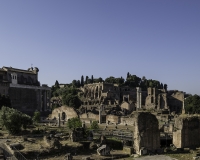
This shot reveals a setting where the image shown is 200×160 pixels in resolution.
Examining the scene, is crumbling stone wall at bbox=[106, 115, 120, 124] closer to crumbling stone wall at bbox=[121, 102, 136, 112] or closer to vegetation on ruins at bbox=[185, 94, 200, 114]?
crumbling stone wall at bbox=[121, 102, 136, 112]

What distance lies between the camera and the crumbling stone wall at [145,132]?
25.0 meters

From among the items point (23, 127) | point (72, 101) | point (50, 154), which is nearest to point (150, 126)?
point (50, 154)

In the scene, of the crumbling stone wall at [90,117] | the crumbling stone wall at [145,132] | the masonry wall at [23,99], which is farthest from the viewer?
the masonry wall at [23,99]

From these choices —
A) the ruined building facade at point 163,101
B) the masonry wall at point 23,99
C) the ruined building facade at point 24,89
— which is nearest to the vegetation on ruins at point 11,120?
the ruined building facade at point 24,89

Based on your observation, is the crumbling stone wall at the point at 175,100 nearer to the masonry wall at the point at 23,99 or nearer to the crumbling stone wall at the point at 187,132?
the masonry wall at the point at 23,99

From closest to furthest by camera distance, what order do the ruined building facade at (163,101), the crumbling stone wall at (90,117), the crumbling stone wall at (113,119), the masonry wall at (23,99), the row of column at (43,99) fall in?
the crumbling stone wall at (113,119) → the crumbling stone wall at (90,117) → the masonry wall at (23,99) → the row of column at (43,99) → the ruined building facade at (163,101)

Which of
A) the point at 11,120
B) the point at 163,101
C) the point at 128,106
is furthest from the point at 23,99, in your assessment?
the point at 163,101

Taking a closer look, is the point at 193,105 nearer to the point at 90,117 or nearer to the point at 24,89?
the point at 90,117

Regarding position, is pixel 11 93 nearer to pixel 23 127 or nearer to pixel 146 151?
pixel 23 127

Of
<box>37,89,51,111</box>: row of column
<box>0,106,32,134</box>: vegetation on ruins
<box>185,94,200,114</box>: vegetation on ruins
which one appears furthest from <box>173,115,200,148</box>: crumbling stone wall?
<box>37,89,51,111</box>: row of column

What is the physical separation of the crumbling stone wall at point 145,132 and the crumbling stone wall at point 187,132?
335 cm

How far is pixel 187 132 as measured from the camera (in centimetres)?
2792

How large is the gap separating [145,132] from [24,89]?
47297 mm

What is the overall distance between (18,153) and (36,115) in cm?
2720
